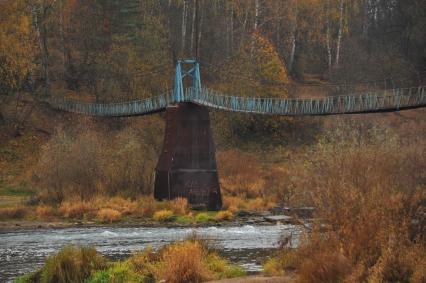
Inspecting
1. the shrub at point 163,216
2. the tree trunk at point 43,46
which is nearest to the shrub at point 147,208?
the shrub at point 163,216

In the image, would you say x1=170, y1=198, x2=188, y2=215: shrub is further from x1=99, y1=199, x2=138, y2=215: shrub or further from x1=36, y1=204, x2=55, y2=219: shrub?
x1=36, y1=204, x2=55, y2=219: shrub

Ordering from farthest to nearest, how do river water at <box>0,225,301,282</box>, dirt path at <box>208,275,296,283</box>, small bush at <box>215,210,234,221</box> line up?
1. small bush at <box>215,210,234,221</box>
2. river water at <box>0,225,301,282</box>
3. dirt path at <box>208,275,296,283</box>

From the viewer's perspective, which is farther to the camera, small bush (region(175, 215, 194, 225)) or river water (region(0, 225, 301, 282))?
small bush (region(175, 215, 194, 225))

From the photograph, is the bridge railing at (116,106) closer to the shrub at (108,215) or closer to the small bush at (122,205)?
the small bush at (122,205)

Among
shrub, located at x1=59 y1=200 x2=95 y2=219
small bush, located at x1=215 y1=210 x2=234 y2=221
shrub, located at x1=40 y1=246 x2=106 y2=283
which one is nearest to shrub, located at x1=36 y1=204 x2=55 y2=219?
shrub, located at x1=59 y1=200 x2=95 y2=219

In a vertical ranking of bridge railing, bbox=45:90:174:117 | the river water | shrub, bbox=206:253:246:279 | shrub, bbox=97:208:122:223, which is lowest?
shrub, bbox=97:208:122:223

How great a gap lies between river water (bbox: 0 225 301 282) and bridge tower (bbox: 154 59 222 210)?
23.6ft

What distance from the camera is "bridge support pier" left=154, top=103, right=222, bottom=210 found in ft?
147

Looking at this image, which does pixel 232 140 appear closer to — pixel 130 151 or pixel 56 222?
pixel 130 151

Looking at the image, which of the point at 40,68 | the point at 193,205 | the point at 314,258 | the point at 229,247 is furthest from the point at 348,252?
the point at 40,68

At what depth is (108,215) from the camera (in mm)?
40969

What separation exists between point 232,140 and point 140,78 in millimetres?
9135

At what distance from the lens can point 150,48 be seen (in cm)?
6253

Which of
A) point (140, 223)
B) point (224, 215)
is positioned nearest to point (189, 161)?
point (224, 215)
